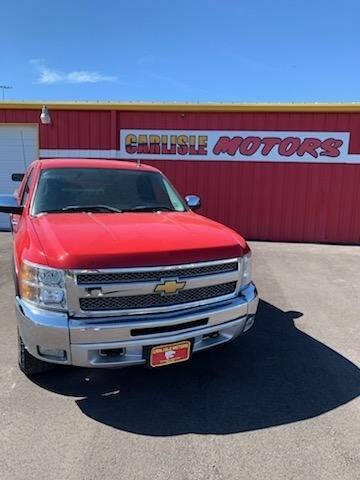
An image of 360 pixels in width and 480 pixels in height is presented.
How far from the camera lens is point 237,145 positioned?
37.6 feet

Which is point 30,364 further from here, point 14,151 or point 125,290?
point 14,151

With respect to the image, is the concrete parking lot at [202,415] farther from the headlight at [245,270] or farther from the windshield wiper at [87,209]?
the windshield wiper at [87,209]

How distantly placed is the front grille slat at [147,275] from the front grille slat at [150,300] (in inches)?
4.7

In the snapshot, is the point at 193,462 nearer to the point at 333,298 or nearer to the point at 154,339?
the point at 154,339

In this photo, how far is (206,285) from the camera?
3.52m

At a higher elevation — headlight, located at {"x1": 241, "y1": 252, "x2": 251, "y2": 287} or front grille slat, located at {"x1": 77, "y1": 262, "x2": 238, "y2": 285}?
front grille slat, located at {"x1": 77, "y1": 262, "x2": 238, "y2": 285}

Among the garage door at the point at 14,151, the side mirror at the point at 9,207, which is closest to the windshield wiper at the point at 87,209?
the side mirror at the point at 9,207

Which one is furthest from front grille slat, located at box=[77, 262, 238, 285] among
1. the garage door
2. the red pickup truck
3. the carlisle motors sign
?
the garage door

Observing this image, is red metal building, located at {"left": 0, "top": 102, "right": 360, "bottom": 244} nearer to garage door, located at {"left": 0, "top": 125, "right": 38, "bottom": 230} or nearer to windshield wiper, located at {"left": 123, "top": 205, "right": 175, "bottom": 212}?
garage door, located at {"left": 0, "top": 125, "right": 38, "bottom": 230}

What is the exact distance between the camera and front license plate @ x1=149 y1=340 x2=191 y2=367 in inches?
129

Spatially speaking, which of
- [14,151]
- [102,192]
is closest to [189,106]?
[14,151]

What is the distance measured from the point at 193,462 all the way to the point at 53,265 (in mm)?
1574

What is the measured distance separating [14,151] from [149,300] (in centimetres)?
1059

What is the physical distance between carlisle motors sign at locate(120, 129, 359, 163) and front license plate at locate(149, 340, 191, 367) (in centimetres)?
872
